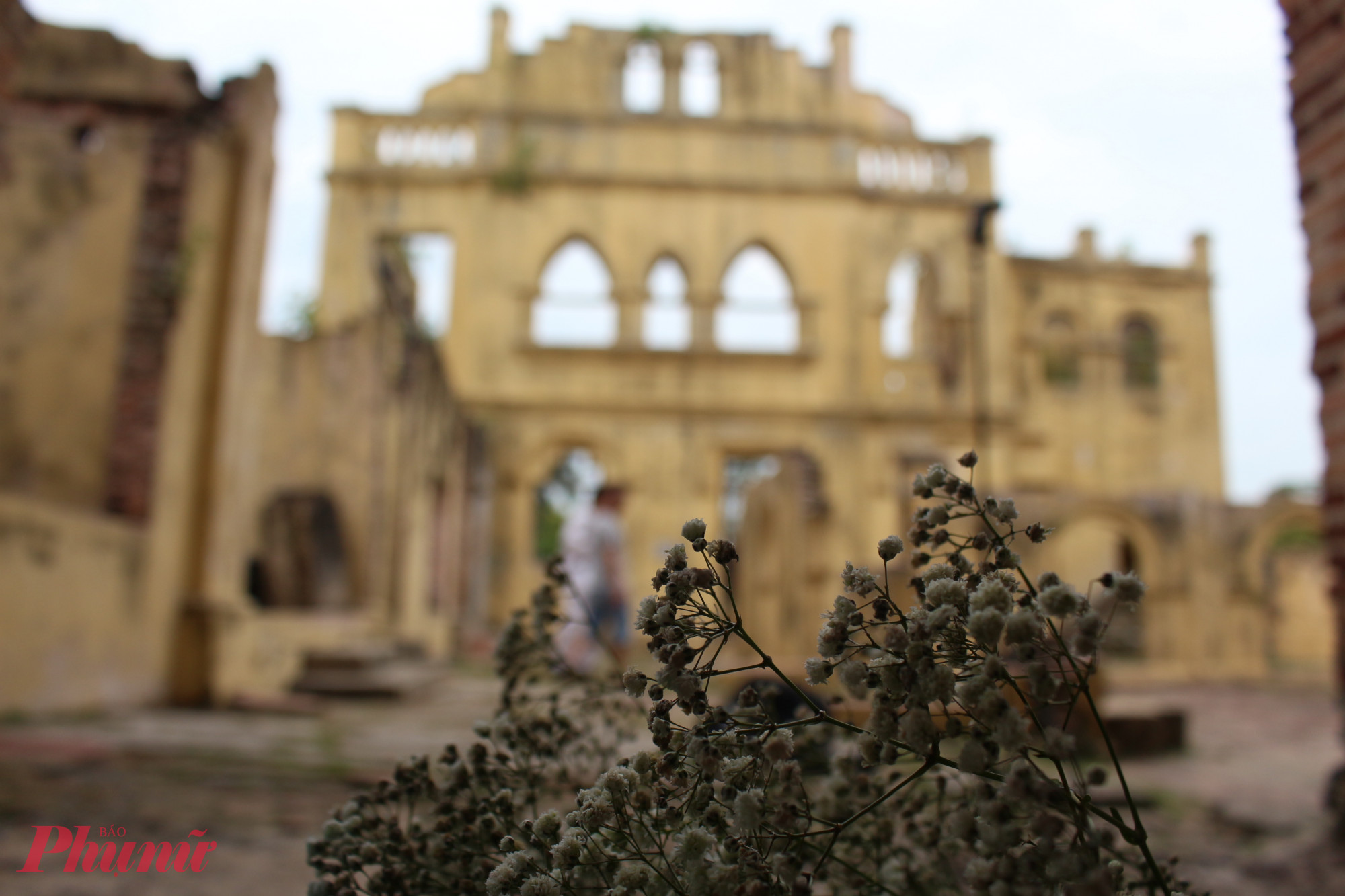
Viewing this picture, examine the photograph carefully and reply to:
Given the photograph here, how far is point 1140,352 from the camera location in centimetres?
2116

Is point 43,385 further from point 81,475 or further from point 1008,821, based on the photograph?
point 1008,821

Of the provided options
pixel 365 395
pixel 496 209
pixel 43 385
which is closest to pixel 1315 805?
pixel 43 385

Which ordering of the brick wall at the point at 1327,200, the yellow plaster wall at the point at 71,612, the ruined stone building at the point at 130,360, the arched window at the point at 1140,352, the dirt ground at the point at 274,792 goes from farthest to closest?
1. the arched window at the point at 1140,352
2. the ruined stone building at the point at 130,360
3. the yellow plaster wall at the point at 71,612
4. the brick wall at the point at 1327,200
5. the dirt ground at the point at 274,792

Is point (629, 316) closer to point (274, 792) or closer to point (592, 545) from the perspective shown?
point (592, 545)

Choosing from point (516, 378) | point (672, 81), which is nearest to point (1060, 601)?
point (516, 378)

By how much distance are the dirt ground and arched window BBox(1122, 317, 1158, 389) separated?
15.9 metres

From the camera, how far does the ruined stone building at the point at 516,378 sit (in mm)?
5996

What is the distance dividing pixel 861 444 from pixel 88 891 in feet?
49.3

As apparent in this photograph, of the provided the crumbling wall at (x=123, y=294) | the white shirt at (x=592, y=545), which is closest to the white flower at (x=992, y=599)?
the crumbling wall at (x=123, y=294)

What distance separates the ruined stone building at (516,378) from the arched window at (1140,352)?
12 centimetres

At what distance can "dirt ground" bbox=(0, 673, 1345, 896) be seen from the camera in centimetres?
248

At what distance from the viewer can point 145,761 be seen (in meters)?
3.82

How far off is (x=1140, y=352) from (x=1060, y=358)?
204 cm

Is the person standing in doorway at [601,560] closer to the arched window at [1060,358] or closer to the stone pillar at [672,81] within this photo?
the stone pillar at [672,81]
